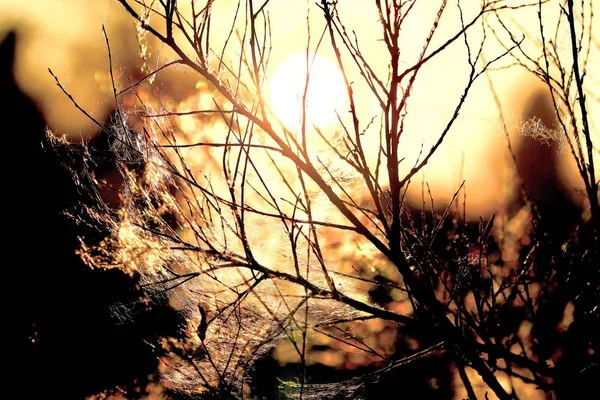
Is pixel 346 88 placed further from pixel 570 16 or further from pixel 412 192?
pixel 412 192

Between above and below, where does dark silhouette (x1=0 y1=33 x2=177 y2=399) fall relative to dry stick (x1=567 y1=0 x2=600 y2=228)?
above

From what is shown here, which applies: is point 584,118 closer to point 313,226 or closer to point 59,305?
point 313,226

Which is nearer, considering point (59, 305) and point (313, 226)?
point (313, 226)

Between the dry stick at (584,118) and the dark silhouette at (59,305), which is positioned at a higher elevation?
the dark silhouette at (59,305)

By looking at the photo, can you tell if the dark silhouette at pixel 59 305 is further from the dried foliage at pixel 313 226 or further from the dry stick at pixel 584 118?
the dry stick at pixel 584 118

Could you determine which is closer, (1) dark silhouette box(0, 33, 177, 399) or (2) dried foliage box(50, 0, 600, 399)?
(2) dried foliage box(50, 0, 600, 399)

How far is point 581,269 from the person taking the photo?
2.43 m

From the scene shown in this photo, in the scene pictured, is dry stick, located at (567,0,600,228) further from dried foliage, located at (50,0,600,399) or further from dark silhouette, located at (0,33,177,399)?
dark silhouette, located at (0,33,177,399)

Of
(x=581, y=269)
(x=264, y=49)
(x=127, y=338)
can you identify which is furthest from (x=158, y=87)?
(x=127, y=338)

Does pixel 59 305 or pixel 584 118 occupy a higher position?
pixel 59 305

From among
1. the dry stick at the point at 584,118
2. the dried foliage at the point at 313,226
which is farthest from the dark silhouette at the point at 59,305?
the dry stick at the point at 584,118

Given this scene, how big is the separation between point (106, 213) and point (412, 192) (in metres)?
6.76

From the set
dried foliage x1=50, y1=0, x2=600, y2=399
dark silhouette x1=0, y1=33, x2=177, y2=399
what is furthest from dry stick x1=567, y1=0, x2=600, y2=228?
dark silhouette x1=0, y1=33, x2=177, y2=399

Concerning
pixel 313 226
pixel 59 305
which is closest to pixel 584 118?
pixel 313 226
